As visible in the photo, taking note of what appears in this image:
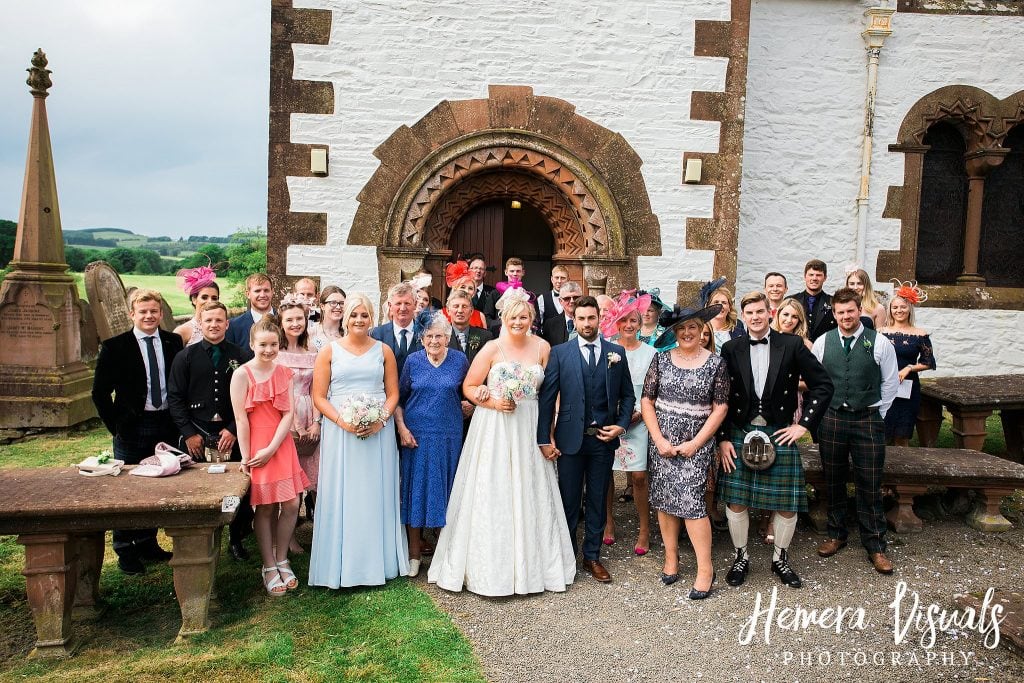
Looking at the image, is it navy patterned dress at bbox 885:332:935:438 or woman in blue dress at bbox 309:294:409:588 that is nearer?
woman in blue dress at bbox 309:294:409:588

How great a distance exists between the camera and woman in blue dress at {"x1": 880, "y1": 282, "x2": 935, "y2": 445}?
19.9 ft

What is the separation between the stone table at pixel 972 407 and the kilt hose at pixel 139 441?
6.66 meters

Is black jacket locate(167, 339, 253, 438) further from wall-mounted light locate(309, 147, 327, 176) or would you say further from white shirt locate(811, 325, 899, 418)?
white shirt locate(811, 325, 899, 418)

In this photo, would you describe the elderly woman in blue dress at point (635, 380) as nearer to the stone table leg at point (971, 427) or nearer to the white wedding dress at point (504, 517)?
the white wedding dress at point (504, 517)

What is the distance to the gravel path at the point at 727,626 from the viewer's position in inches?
139

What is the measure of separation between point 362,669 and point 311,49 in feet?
19.7

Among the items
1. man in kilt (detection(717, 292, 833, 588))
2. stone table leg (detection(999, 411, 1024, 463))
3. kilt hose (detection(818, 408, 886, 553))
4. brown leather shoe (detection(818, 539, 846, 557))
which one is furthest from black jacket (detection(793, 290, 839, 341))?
stone table leg (detection(999, 411, 1024, 463))

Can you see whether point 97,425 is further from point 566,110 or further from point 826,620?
point 826,620

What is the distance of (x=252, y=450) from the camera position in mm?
4266

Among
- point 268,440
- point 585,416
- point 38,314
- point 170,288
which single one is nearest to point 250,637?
point 268,440

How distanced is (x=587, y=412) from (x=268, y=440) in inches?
76.1

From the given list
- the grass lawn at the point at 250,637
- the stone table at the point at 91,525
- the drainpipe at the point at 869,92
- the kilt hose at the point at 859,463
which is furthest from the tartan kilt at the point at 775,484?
the drainpipe at the point at 869,92

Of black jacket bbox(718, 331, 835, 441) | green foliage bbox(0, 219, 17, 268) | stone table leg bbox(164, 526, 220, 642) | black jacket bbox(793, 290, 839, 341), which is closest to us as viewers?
stone table leg bbox(164, 526, 220, 642)

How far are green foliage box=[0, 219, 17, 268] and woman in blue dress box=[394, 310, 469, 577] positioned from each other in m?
9.19
